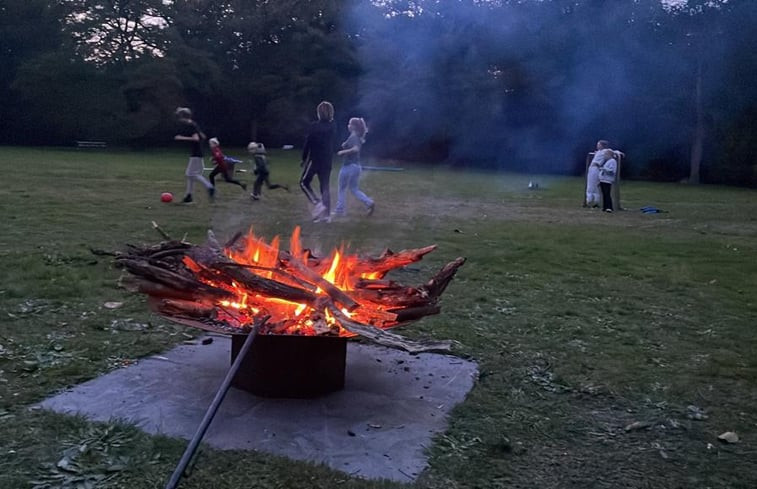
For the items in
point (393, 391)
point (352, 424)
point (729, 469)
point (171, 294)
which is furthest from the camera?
point (393, 391)

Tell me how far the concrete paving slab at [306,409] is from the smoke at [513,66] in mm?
3687

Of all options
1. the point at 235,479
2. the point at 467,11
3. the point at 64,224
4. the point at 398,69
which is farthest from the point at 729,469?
the point at 64,224

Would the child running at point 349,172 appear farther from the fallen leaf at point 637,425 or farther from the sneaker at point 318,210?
the fallen leaf at point 637,425

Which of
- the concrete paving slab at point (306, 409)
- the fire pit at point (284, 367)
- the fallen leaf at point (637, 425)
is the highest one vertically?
the fire pit at point (284, 367)

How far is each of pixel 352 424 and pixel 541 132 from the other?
23.1 ft

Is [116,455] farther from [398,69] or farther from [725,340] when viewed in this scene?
[398,69]

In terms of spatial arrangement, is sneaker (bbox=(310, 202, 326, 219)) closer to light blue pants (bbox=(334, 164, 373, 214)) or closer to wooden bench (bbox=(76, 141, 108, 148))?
light blue pants (bbox=(334, 164, 373, 214))

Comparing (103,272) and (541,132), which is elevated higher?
(541,132)

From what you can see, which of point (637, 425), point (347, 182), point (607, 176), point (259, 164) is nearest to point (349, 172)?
point (347, 182)

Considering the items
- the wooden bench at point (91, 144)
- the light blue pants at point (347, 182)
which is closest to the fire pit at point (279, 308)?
the light blue pants at point (347, 182)

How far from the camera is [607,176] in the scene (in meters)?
17.2

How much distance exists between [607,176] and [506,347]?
12715mm

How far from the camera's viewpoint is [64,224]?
10.8 metres

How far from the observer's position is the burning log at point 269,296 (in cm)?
402
